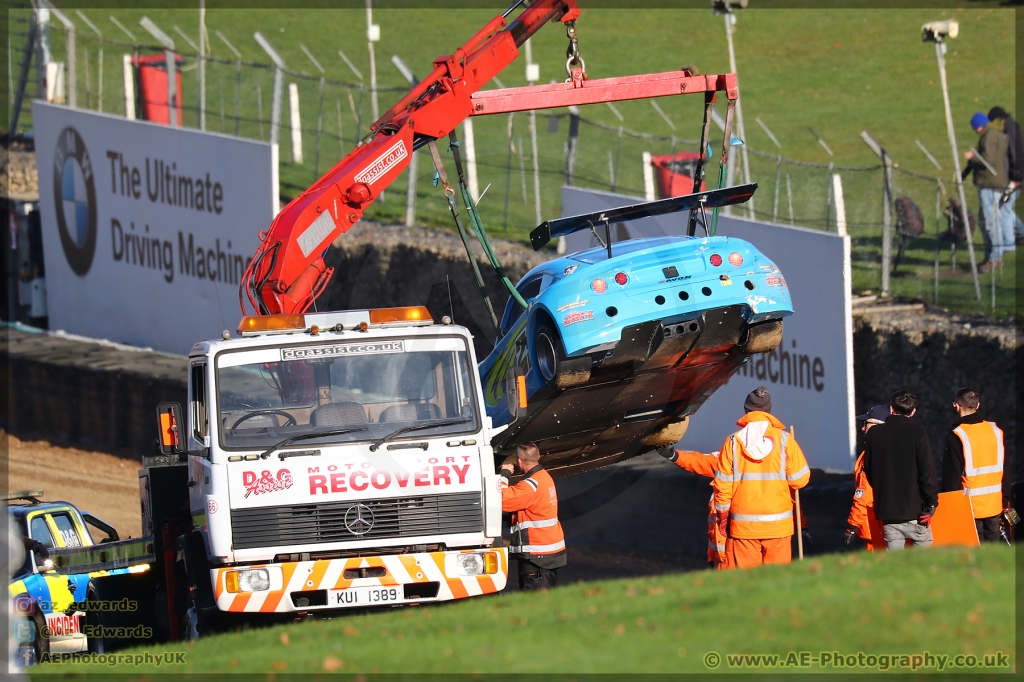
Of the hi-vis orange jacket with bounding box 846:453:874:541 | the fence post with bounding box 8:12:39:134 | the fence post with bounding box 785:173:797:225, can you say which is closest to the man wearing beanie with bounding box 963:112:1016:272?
the fence post with bounding box 785:173:797:225

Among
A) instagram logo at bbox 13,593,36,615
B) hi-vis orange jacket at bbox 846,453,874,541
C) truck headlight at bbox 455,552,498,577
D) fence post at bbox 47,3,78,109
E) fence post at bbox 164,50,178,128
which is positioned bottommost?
instagram logo at bbox 13,593,36,615

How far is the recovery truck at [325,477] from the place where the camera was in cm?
891

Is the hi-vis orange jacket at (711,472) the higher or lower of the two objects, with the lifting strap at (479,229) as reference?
lower

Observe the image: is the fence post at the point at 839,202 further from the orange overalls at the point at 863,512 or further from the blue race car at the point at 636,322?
the orange overalls at the point at 863,512

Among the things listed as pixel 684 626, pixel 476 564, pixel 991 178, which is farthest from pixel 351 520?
pixel 991 178

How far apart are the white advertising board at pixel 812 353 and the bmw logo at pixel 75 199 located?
529 inches

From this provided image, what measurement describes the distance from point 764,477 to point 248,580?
3651 millimetres

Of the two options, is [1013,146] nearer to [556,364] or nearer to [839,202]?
[839,202]

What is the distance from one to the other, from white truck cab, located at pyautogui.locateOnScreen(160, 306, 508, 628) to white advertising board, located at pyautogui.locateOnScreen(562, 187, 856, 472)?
4.87 m

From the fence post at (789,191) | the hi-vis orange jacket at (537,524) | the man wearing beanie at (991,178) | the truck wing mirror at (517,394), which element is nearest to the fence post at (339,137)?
the fence post at (789,191)

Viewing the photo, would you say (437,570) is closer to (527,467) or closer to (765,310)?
(527,467)

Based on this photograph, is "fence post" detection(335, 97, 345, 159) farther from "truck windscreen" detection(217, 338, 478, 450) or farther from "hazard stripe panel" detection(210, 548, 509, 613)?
"hazard stripe panel" detection(210, 548, 509, 613)

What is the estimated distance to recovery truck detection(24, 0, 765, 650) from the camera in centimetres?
891

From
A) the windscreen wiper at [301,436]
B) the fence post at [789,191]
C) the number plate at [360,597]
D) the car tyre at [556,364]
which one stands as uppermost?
the fence post at [789,191]
